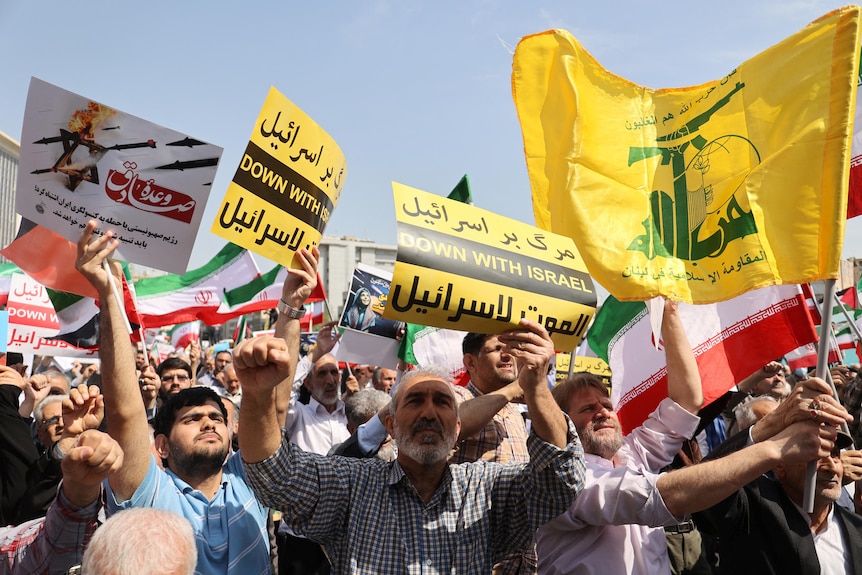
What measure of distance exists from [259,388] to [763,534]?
8.10ft

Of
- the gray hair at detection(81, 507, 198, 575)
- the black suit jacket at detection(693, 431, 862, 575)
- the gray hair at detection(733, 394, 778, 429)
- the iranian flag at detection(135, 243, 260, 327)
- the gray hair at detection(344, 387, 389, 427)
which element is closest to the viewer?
the gray hair at detection(81, 507, 198, 575)

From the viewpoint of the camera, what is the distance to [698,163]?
154 inches

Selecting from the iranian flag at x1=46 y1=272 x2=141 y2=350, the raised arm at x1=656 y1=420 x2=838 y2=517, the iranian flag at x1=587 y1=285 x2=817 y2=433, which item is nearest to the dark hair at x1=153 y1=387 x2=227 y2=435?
the raised arm at x1=656 y1=420 x2=838 y2=517

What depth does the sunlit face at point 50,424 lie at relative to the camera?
4.75m

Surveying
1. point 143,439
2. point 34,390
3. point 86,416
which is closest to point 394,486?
point 143,439

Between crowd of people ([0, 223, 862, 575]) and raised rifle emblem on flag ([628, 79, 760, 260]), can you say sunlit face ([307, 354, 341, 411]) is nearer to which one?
crowd of people ([0, 223, 862, 575])

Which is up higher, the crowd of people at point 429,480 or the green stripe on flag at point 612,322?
the green stripe on flag at point 612,322

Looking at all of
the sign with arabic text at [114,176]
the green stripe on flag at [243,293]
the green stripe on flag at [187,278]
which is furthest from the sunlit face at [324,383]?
the green stripe on flag at [243,293]

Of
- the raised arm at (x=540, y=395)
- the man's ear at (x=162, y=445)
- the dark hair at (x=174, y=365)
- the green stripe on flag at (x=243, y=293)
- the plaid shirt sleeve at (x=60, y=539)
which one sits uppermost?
the green stripe on flag at (x=243, y=293)

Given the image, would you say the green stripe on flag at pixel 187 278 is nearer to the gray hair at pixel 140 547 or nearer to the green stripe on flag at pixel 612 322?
the green stripe on flag at pixel 612 322

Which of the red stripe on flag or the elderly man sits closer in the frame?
the elderly man

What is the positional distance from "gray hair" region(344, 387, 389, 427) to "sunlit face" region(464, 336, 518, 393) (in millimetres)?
2099

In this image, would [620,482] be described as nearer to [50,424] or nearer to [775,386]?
[50,424]

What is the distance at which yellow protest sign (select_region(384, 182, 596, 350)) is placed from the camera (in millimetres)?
2773
